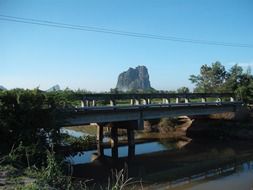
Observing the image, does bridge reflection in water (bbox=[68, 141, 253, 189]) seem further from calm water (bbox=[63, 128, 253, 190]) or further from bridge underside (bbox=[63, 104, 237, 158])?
bridge underside (bbox=[63, 104, 237, 158])

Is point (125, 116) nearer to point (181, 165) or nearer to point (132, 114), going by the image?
point (132, 114)

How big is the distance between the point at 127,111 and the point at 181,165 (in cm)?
632

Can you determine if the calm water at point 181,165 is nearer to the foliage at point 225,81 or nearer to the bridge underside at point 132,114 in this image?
the bridge underside at point 132,114

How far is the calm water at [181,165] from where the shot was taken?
18.6 metres

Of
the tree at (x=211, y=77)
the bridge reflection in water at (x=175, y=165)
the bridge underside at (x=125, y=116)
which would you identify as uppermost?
the tree at (x=211, y=77)

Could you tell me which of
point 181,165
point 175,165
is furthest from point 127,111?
point 181,165

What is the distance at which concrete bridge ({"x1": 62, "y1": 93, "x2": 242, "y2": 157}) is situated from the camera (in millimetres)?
24250

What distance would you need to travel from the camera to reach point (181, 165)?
23.2 meters

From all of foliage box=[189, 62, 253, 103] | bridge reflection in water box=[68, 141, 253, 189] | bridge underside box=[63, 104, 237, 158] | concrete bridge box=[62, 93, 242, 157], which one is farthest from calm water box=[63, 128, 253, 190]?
foliage box=[189, 62, 253, 103]

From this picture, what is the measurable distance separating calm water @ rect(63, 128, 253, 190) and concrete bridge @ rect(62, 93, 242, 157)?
1883 millimetres

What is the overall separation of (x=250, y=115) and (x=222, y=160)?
1542 cm

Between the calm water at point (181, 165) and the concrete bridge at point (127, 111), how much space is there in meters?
1.88

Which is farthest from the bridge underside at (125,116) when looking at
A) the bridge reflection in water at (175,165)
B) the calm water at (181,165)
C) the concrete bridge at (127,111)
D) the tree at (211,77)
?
the tree at (211,77)

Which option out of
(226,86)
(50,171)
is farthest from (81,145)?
(226,86)
